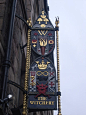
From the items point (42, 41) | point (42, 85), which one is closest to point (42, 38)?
point (42, 41)

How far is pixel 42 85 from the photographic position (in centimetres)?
876

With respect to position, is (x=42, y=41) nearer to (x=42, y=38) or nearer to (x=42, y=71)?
(x=42, y=38)

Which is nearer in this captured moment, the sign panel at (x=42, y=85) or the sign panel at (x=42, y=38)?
the sign panel at (x=42, y=85)

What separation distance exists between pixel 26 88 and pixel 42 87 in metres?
0.64

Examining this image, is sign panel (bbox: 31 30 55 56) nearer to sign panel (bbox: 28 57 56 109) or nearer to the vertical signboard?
the vertical signboard

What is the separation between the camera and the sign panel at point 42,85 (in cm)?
833

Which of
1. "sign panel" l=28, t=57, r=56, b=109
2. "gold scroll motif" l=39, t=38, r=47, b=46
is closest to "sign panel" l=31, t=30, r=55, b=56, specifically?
"gold scroll motif" l=39, t=38, r=47, b=46

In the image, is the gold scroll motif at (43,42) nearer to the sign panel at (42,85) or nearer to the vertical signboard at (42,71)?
the vertical signboard at (42,71)

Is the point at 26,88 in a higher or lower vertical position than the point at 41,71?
lower

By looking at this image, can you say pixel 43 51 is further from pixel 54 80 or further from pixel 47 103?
pixel 47 103

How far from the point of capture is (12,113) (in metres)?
8.16

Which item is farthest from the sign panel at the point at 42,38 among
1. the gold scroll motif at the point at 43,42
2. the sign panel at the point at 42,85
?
the sign panel at the point at 42,85

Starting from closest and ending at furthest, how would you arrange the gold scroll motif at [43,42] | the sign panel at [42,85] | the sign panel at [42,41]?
the sign panel at [42,85] < the sign panel at [42,41] < the gold scroll motif at [43,42]

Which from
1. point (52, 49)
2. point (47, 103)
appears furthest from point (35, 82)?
point (52, 49)
